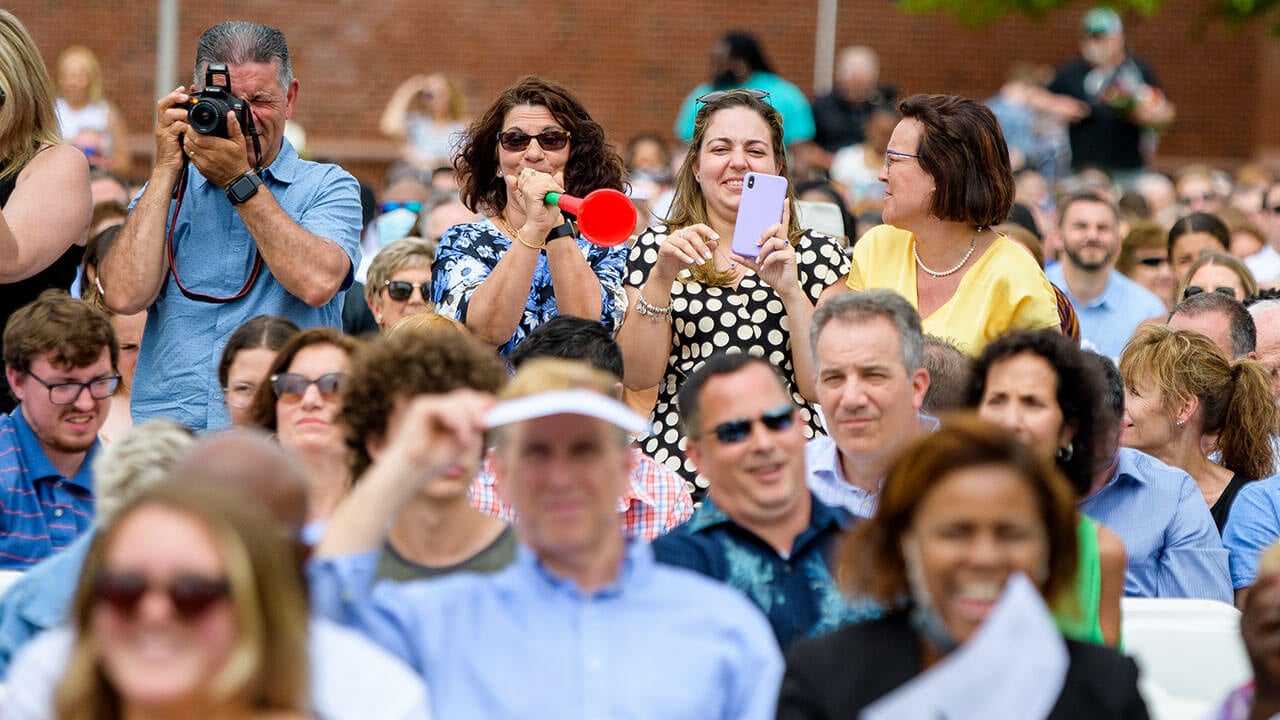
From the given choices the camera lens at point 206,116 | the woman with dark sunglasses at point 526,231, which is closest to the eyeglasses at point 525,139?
the woman with dark sunglasses at point 526,231

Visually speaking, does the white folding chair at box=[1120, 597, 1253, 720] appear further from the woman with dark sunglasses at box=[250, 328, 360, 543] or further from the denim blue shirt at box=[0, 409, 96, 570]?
the denim blue shirt at box=[0, 409, 96, 570]

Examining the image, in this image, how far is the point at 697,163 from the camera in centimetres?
533

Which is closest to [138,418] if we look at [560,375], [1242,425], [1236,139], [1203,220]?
[560,375]

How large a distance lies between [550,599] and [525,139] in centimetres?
236

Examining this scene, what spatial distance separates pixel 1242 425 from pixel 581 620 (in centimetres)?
313

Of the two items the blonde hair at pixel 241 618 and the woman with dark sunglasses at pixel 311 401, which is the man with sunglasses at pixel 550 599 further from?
the woman with dark sunglasses at pixel 311 401

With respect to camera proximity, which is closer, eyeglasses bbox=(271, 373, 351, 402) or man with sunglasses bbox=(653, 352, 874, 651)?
man with sunglasses bbox=(653, 352, 874, 651)

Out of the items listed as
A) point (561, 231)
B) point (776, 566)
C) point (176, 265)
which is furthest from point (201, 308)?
point (776, 566)

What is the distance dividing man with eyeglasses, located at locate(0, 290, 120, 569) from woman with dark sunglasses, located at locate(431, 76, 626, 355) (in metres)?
1.05

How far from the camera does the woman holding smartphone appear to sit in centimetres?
482

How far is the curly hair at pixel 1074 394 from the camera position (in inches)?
156

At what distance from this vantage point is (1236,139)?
1794 centimetres

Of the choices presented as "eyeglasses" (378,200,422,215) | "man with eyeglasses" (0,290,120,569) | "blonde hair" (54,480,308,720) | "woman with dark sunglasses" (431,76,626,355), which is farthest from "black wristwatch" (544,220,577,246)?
"eyeglasses" (378,200,422,215)

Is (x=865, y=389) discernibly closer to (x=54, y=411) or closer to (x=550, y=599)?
(x=550, y=599)
